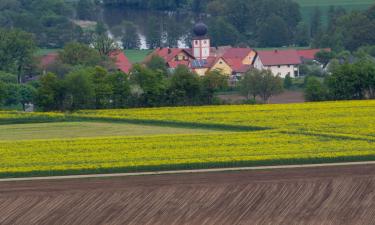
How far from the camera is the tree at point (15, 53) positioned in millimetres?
76938

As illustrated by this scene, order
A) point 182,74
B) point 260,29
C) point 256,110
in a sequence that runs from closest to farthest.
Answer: point 256,110 → point 182,74 → point 260,29

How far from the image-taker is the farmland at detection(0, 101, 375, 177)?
42.9m

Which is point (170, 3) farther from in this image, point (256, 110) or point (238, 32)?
point (256, 110)

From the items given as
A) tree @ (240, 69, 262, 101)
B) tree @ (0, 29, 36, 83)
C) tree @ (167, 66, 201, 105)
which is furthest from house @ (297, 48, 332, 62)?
tree @ (167, 66, 201, 105)

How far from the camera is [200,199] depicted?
1508 inches

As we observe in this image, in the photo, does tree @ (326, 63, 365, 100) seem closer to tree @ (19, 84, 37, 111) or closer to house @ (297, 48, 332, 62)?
tree @ (19, 84, 37, 111)

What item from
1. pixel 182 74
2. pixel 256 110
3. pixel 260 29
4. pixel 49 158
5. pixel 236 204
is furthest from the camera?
pixel 260 29

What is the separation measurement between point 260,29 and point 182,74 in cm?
4266

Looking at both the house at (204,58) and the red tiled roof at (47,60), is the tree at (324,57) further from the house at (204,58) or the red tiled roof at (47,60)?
the red tiled roof at (47,60)

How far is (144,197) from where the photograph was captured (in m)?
38.6

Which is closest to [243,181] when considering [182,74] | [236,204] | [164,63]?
[236,204]

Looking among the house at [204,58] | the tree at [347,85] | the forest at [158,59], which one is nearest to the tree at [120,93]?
the forest at [158,59]

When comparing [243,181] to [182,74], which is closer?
[243,181]

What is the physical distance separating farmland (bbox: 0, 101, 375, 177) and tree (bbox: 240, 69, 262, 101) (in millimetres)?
8567
